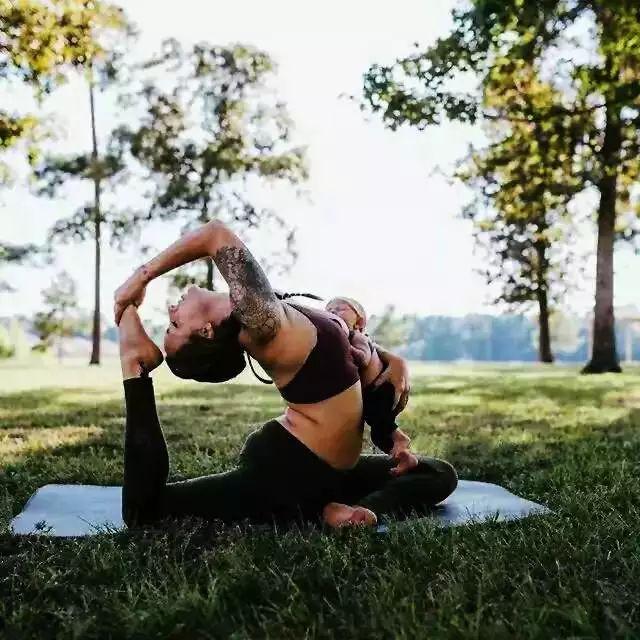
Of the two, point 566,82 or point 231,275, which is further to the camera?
point 566,82

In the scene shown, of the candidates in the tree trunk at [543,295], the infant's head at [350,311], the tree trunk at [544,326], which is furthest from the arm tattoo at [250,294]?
the tree trunk at [544,326]

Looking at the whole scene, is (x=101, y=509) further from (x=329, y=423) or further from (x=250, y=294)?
(x=250, y=294)

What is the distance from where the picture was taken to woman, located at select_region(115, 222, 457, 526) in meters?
3.44

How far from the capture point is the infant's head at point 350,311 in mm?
4023

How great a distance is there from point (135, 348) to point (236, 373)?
424 mm

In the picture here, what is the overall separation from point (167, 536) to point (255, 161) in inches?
927

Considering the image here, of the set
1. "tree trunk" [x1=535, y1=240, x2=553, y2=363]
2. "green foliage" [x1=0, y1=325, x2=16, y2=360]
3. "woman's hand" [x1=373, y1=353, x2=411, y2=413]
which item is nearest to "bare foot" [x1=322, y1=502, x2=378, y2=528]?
"woman's hand" [x1=373, y1=353, x2=411, y2=413]

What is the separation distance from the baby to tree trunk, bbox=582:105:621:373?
580 inches

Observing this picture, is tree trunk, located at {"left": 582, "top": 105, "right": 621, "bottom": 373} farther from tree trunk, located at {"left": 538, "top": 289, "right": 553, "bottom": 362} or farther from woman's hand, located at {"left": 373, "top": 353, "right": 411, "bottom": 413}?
woman's hand, located at {"left": 373, "top": 353, "right": 411, "bottom": 413}

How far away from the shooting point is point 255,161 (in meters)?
26.1

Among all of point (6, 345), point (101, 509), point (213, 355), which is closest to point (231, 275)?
point (213, 355)

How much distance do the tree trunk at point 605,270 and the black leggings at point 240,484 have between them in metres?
15.0

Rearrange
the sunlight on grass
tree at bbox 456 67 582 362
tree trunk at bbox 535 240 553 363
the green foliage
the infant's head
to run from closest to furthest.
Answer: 1. the infant's head
2. the sunlight on grass
3. tree at bbox 456 67 582 362
4. tree trunk at bbox 535 240 553 363
5. the green foliage

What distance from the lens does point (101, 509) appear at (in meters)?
4.05
